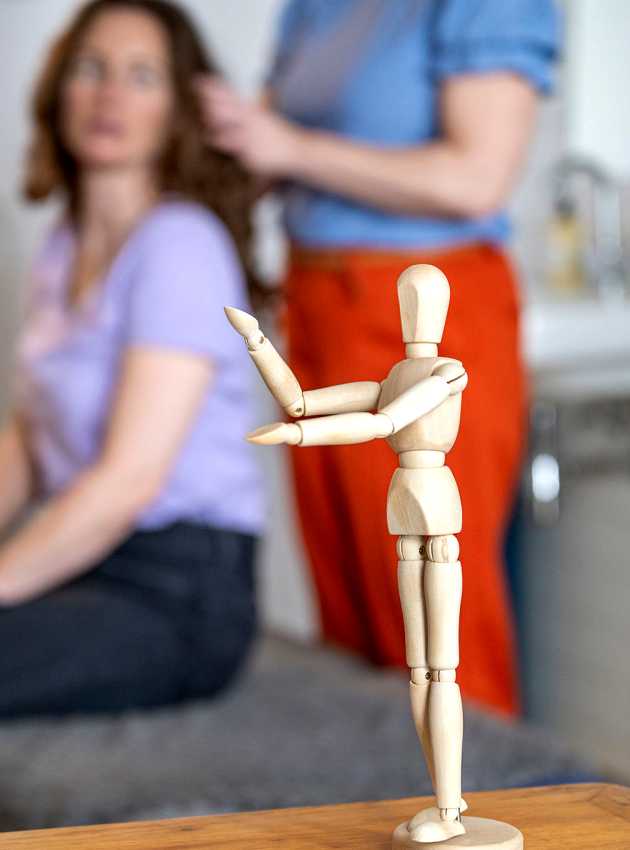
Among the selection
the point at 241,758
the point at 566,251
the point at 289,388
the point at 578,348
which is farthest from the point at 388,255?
the point at 566,251

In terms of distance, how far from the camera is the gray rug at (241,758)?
1160mm

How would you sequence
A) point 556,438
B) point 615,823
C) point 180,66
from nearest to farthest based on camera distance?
point 615,823, point 180,66, point 556,438

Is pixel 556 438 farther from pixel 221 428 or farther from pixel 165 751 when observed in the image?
pixel 165 751

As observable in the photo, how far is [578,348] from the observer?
248cm

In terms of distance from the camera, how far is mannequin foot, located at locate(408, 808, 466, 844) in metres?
0.66

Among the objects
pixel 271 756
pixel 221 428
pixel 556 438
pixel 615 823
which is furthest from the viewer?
pixel 556 438

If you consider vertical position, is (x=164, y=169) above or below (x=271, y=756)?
above

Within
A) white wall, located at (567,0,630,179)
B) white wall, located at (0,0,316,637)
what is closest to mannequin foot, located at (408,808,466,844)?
white wall, located at (0,0,316,637)

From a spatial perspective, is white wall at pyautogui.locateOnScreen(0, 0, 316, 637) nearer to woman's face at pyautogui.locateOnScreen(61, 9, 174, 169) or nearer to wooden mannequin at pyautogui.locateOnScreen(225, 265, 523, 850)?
woman's face at pyautogui.locateOnScreen(61, 9, 174, 169)

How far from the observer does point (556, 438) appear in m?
2.20

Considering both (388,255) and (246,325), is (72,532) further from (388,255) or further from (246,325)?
(246,325)

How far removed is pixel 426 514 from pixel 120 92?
3.68 ft

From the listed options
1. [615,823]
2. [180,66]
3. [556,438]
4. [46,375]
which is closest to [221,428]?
[46,375]

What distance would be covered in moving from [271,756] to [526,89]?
907 mm
